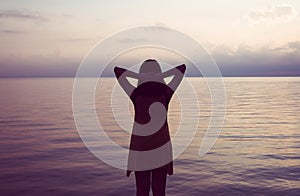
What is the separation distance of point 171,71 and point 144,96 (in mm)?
685

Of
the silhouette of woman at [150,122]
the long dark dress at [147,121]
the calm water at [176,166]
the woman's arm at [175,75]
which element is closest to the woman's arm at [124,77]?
the silhouette of woman at [150,122]

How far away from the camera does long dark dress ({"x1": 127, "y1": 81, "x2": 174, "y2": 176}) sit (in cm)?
539

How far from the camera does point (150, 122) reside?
554 centimetres

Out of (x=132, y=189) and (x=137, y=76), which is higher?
(x=137, y=76)

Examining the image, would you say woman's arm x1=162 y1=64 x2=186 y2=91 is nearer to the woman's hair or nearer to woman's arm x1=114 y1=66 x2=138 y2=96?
the woman's hair

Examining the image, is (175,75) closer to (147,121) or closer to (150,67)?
(150,67)

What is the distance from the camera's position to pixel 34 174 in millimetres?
12211

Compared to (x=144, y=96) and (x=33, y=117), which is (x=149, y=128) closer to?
(x=144, y=96)

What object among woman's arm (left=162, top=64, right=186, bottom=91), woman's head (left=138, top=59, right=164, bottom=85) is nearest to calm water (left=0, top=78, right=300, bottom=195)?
woman's arm (left=162, top=64, right=186, bottom=91)

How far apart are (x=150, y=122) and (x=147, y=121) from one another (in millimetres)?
52

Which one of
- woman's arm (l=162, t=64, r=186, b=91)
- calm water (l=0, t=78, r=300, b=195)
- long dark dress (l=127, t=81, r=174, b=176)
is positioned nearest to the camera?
long dark dress (l=127, t=81, r=174, b=176)

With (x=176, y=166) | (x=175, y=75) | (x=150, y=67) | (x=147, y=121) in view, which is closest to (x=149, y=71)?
(x=150, y=67)

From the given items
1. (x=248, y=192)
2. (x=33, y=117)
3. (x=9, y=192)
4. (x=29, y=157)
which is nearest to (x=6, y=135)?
(x=29, y=157)

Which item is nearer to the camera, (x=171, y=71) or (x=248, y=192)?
(x=171, y=71)
